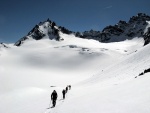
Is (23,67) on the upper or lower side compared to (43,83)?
upper

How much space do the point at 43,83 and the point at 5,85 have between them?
631 inches

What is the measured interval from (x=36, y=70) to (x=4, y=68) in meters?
19.0

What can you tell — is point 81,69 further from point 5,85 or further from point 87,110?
point 87,110

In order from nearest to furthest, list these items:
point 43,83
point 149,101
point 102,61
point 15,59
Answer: point 149,101, point 43,83, point 102,61, point 15,59

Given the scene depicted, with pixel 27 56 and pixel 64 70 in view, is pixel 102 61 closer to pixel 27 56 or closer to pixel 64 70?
pixel 64 70

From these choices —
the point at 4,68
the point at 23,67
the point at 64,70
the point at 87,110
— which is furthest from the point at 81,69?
the point at 87,110

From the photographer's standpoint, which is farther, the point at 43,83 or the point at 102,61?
the point at 102,61

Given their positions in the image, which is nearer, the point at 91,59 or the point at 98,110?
the point at 98,110

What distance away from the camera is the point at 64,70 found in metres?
128

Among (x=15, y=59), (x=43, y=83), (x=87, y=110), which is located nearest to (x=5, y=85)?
(x=43, y=83)

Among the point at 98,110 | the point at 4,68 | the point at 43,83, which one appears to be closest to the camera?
the point at 98,110

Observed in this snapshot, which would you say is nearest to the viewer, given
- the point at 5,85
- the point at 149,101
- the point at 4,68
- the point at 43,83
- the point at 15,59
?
the point at 149,101

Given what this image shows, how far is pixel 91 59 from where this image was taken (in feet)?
473

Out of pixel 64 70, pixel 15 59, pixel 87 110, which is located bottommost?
pixel 87 110
